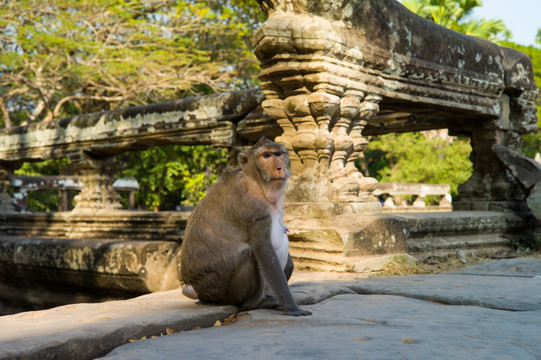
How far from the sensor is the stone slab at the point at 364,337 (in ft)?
6.34

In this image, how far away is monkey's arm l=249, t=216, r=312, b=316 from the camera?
8.75 feet

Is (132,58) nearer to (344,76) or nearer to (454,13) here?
(344,76)

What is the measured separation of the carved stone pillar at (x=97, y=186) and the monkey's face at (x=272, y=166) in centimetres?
490

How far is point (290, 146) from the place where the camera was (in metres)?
4.56

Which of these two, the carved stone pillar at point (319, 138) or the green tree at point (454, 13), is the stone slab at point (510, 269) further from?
the green tree at point (454, 13)

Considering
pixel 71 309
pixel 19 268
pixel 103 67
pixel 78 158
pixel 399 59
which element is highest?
pixel 103 67

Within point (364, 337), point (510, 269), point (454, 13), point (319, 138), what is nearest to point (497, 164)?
point (510, 269)

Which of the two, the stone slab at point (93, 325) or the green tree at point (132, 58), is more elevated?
the green tree at point (132, 58)

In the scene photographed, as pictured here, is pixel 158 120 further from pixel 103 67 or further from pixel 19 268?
pixel 103 67

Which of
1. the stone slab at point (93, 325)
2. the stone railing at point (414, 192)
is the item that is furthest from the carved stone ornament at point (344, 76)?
the stone railing at point (414, 192)

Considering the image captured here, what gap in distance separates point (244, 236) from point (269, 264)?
207 mm

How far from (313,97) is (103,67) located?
8.31 meters

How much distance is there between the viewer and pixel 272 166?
111 inches

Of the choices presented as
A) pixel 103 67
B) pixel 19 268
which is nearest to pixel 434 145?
pixel 103 67
